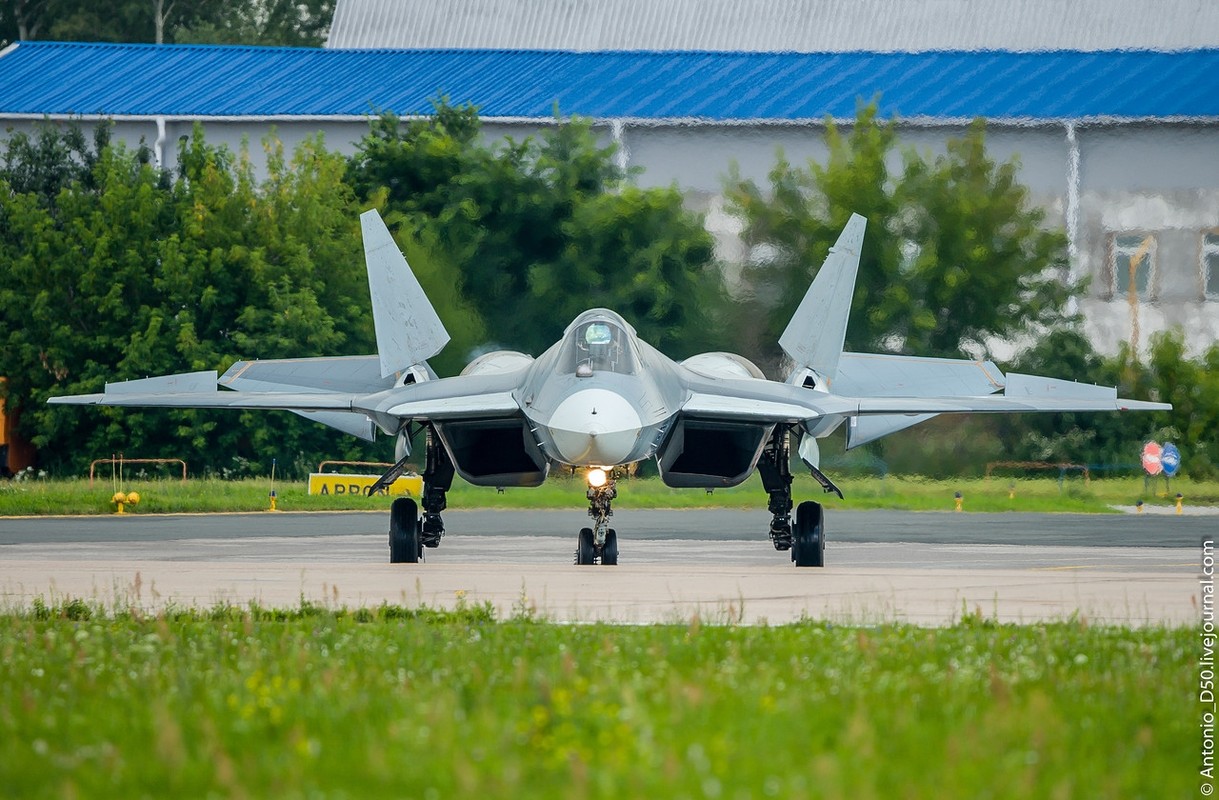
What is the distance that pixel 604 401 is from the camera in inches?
552

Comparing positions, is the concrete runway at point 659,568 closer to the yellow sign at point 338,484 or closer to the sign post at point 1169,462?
the sign post at point 1169,462

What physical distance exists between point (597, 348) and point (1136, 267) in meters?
22.4

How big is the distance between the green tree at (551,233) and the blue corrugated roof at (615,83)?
375 centimetres

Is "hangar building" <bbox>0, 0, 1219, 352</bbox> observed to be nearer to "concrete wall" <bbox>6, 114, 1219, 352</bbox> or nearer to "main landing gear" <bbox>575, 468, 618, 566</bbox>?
"concrete wall" <bbox>6, 114, 1219, 352</bbox>

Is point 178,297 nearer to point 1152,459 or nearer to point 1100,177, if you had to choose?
point 1152,459

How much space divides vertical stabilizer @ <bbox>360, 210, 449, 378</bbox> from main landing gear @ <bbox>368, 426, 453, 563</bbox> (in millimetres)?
1576

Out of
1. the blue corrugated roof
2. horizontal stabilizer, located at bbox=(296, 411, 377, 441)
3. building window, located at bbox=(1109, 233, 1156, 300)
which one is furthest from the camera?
the blue corrugated roof

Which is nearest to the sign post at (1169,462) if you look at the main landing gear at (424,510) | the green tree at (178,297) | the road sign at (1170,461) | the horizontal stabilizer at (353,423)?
the road sign at (1170,461)

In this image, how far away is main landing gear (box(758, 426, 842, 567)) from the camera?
602 inches

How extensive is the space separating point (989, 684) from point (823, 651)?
3.65ft

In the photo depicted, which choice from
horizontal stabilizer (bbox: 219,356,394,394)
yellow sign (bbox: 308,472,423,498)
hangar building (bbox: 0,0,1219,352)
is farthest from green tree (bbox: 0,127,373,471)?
horizontal stabilizer (bbox: 219,356,394,394)

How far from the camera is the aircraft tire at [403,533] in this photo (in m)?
15.6

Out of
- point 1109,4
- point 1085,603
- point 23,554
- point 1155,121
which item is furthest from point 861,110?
point 1085,603

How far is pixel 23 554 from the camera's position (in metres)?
16.0
